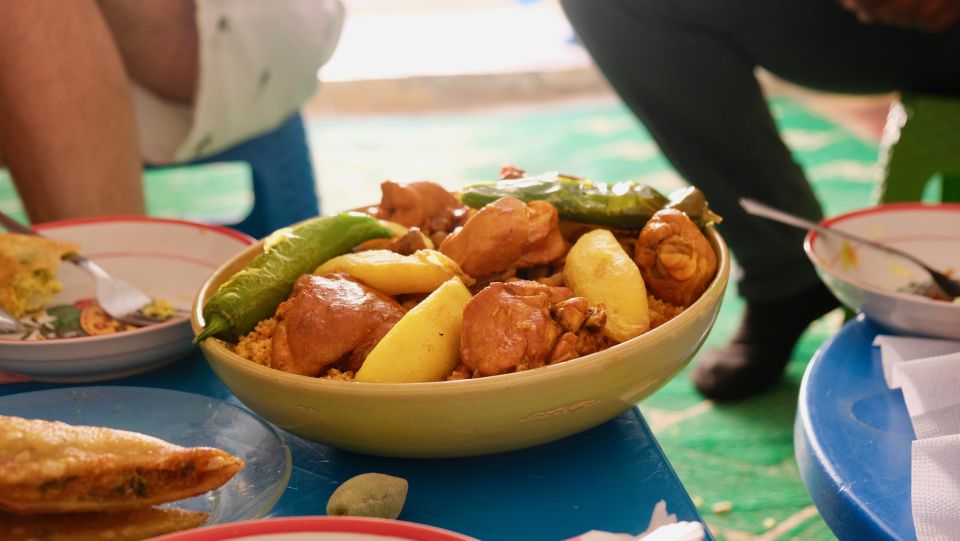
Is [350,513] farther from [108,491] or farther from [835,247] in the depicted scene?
[835,247]

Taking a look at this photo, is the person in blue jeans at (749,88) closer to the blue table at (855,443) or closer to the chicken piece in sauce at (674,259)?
the blue table at (855,443)

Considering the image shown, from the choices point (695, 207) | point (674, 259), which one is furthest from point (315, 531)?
point (695, 207)

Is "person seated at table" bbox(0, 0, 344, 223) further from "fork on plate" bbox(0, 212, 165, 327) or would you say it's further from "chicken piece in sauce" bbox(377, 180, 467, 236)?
"chicken piece in sauce" bbox(377, 180, 467, 236)

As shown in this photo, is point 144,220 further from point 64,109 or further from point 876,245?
point 876,245

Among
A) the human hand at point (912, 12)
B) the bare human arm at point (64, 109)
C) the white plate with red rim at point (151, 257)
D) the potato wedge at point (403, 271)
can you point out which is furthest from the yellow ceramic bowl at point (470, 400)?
the human hand at point (912, 12)

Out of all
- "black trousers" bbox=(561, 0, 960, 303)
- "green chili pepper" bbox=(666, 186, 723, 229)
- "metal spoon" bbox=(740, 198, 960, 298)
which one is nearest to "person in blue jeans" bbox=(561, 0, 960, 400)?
"black trousers" bbox=(561, 0, 960, 303)
